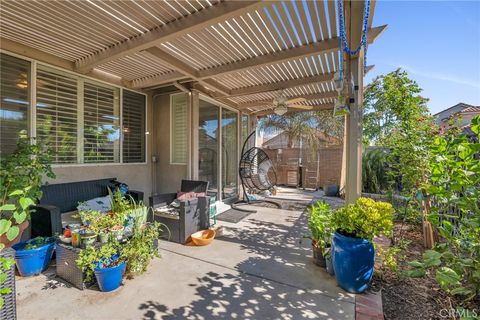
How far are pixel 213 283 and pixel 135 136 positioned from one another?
372cm

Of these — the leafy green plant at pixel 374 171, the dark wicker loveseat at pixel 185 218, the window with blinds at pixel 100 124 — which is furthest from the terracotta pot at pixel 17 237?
the leafy green plant at pixel 374 171

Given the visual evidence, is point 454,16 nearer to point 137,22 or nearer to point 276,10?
point 276,10

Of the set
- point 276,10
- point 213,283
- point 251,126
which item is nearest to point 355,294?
point 213,283

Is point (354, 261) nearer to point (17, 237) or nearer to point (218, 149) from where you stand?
point (17, 237)

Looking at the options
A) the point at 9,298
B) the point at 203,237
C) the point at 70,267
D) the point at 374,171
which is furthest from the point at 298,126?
the point at 9,298

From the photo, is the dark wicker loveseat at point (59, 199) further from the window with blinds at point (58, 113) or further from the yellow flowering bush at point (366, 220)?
the yellow flowering bush at point (366, 220)

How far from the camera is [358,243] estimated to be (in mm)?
2184

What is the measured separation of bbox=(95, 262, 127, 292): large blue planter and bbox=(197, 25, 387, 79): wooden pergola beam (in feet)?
10.5

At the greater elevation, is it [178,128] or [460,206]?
[178,128]

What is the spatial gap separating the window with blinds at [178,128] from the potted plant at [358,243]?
371cm

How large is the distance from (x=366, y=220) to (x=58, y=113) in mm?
4647

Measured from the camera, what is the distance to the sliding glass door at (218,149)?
17.8 feet

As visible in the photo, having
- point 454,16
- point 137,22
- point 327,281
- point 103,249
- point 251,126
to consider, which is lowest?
point 327,281

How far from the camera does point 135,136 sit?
195 inches
